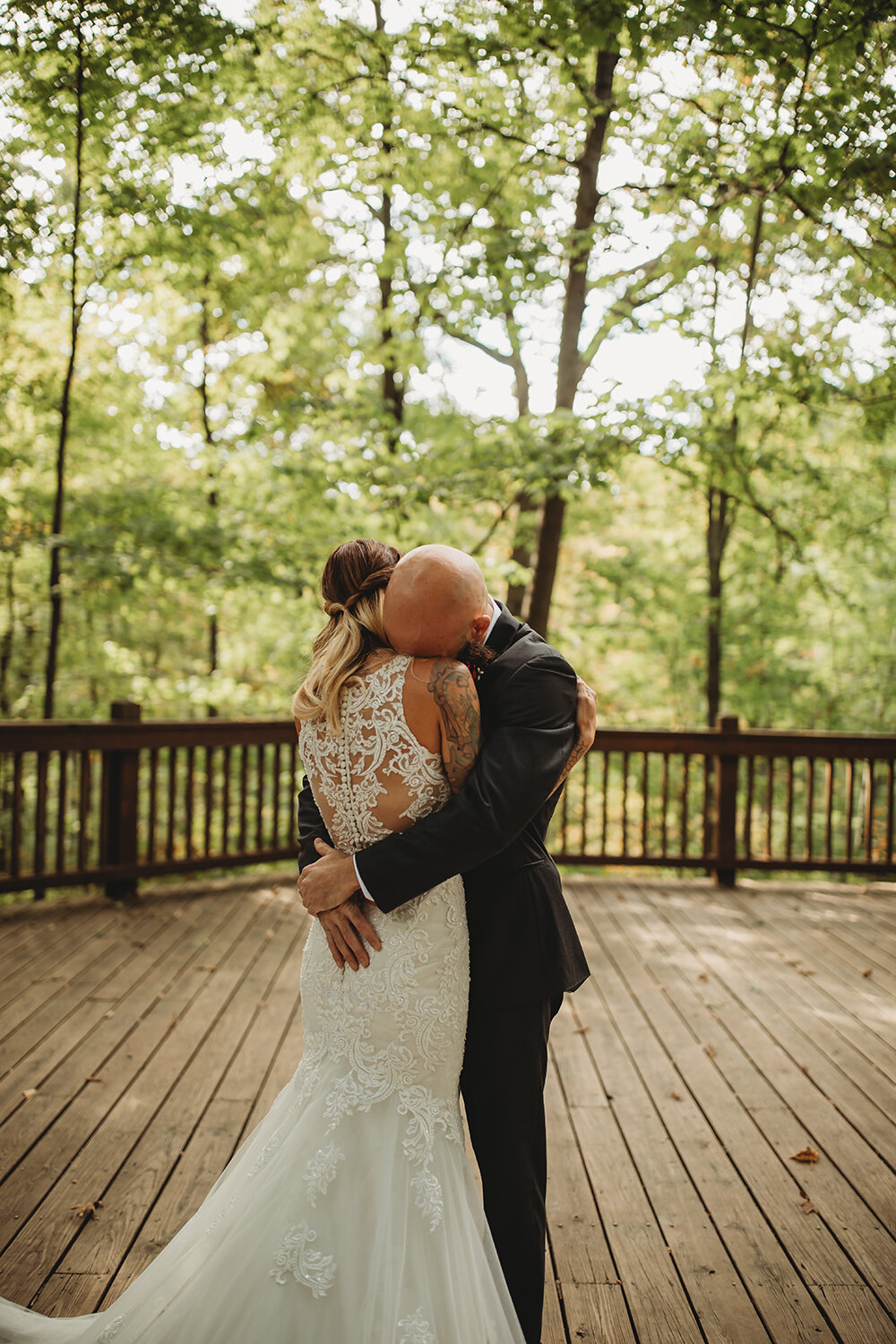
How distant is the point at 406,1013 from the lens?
1.64 m

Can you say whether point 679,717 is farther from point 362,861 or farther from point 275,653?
point 362,861

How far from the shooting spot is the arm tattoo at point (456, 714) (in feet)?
5.30

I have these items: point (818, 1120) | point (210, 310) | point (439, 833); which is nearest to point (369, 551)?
point (439, 833)

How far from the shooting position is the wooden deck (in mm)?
2031

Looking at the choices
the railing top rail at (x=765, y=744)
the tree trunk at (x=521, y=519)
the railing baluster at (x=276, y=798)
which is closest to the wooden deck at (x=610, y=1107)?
the railing baluster at (x=276, y=798)

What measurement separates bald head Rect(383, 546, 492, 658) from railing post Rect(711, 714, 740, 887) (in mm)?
4443

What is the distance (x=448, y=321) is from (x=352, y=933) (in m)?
6.31

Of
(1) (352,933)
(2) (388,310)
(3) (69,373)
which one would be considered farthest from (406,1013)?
(2) (388,310)

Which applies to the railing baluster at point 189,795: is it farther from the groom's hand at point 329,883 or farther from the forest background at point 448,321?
the groom's hand at point 329,883

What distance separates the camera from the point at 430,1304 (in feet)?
4.83

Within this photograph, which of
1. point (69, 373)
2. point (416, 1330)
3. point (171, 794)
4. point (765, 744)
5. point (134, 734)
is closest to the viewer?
point (416, 1330)

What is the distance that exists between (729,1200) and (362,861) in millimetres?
1654

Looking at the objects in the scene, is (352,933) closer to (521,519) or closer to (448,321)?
(448,321)

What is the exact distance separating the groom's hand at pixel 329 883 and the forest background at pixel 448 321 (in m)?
2.96
